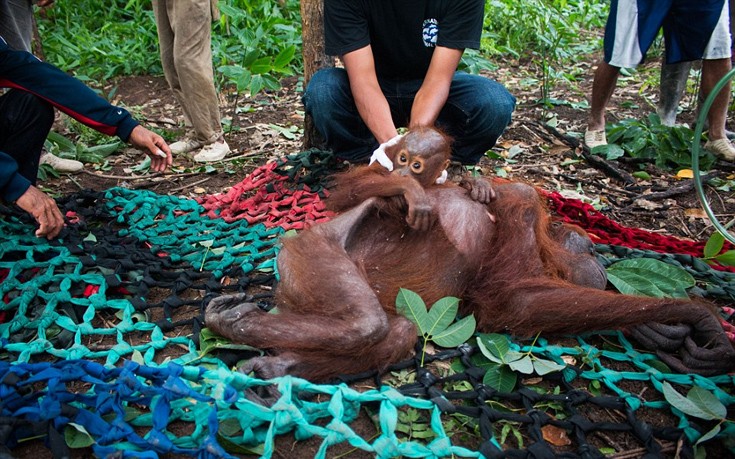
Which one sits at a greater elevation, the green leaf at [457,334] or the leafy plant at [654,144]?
the leafy plant at [654,144]

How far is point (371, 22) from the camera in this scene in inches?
127

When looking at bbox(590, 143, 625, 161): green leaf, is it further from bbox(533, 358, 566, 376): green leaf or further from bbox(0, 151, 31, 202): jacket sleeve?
bbox(0, 151, 31, 202): jacket sleeve

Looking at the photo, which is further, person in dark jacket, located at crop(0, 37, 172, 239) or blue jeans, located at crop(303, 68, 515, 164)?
blue jeans, located at crop(303, 68, 515, 164)

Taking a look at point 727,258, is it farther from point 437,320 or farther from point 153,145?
point 153,145

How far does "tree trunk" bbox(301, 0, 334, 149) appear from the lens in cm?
364

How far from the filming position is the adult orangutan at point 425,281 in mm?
1818

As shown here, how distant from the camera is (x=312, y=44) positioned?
146 inches

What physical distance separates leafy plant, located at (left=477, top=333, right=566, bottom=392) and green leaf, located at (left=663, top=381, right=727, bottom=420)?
326 millimetres

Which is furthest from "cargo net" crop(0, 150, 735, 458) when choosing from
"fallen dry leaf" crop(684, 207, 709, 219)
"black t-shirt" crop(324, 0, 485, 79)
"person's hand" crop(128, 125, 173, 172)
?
"black t-shirt" crop(324, 0, 485, 79)

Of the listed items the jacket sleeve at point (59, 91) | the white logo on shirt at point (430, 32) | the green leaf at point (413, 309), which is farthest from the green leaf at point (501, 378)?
the jacket sleeve at point (59, 91)

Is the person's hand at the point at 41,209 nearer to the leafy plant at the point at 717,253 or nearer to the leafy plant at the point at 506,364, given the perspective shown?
the leafy plant at the point at 506,364

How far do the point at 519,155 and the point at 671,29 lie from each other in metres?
1.34

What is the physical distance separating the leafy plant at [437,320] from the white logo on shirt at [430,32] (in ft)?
5.62

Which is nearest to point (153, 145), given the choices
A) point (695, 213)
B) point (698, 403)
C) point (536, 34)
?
point (698, 403)
